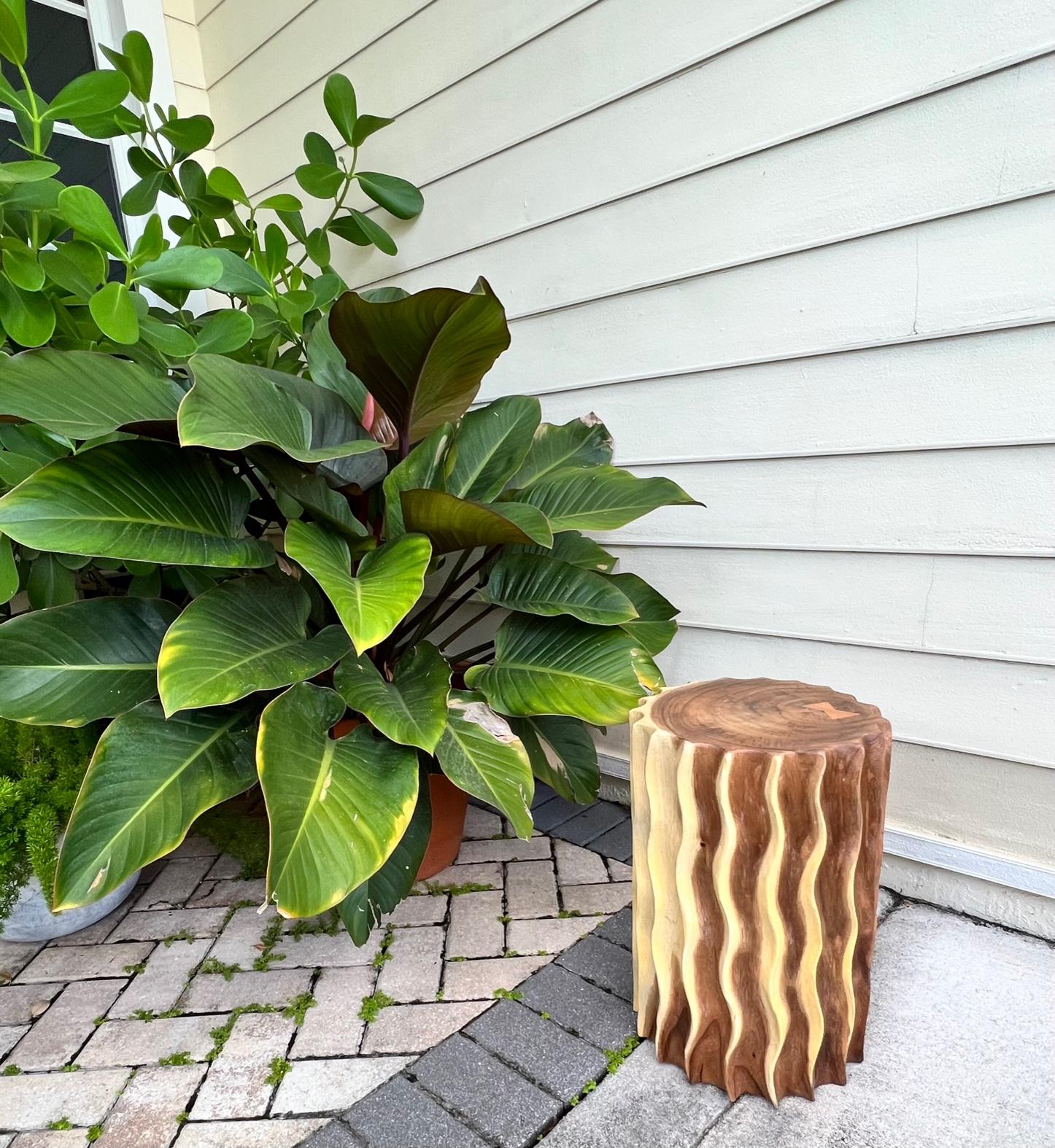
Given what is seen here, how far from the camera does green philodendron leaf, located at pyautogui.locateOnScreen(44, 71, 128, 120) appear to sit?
1.41 metres

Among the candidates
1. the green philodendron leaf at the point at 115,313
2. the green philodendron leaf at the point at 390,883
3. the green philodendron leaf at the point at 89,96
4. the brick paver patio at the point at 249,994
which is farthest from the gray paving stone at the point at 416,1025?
the green philodendron leaf at the point at 89,96

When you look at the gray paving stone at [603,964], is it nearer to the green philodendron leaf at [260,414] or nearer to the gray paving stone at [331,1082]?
the gray paving stone at [331,1082]

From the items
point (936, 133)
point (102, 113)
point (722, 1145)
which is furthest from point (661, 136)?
point (722, 1145)

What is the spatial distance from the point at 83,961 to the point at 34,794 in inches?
14.3

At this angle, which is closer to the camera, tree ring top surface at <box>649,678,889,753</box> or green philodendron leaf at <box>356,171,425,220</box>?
tree ring top surface at <box>649,678,889,753</box>

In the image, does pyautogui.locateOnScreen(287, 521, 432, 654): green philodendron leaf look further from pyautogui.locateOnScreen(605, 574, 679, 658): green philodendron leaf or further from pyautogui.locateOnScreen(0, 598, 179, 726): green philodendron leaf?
pyautogui.locateOnScreen(605, 574, 679, 658): green philodendron leaf

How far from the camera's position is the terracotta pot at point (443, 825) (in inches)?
67.8

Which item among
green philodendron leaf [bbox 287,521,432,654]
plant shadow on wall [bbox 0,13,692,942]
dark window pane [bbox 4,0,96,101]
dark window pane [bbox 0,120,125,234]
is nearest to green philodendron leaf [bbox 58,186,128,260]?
plant shadow on wall [bbox 0,13,692,942]

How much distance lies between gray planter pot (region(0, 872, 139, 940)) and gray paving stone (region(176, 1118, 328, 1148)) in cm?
62

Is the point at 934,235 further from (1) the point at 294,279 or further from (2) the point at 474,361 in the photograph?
(1) the point at 294,279

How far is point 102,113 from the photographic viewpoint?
4.87 feet

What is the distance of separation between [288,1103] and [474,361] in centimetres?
130

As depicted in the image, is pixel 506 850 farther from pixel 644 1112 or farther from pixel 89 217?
pixel 89 217

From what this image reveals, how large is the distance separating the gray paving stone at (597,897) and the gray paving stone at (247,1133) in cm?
68
